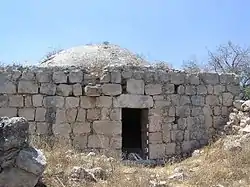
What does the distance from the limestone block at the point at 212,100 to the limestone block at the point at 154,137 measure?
5.52ft

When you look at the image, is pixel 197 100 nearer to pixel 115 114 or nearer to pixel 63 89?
pixel 115 114

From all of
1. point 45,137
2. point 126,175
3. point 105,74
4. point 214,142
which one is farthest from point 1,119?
point 214,142

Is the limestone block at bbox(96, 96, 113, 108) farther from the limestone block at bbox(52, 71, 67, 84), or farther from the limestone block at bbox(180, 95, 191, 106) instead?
the limestone block at bbox(180, 95, 191, 106)

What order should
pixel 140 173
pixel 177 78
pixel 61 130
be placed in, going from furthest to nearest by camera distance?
pixel 177 78
pixel 61 130
pixel 140 173

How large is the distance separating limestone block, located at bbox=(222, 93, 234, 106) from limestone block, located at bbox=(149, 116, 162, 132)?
2.06 m

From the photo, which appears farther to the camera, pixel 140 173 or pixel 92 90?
pixel 92 90

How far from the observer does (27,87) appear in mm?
9383

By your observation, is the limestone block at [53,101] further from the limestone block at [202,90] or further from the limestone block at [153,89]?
the limestone block at [202,90]

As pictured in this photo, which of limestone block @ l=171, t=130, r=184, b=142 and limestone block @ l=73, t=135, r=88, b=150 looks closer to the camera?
limestone block @ l=73, t=135, r=88, b=150

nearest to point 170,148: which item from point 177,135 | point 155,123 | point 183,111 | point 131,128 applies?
point 177,135

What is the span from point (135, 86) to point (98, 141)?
152 centimetres

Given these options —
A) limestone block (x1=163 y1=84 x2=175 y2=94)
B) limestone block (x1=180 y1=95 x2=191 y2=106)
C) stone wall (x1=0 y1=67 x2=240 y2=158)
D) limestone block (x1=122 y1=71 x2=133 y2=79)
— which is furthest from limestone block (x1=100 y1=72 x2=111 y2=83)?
limestone block (x1=180 y1=95 x2=191 y2=106)

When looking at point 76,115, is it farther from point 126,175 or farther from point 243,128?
point 243,128

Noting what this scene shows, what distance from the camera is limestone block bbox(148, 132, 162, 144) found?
381 inches
